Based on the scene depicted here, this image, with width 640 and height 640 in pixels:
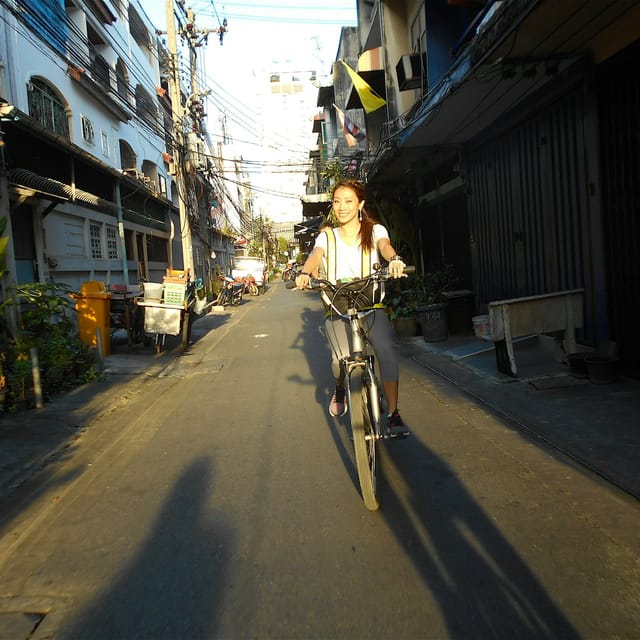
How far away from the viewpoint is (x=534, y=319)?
6004 mm

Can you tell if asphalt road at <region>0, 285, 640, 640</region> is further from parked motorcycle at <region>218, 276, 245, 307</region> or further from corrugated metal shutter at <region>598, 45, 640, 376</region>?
parked motorcycle at <region>218, 276, 245, 307</region>

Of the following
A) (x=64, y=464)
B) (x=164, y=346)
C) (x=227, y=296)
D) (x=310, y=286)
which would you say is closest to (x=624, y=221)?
(x=310, y=286)

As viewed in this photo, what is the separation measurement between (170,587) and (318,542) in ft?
2.47

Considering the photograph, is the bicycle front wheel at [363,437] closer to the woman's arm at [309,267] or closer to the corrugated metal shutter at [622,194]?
the woman's arm at [309,267]

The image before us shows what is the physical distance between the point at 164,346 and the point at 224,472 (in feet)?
23.9

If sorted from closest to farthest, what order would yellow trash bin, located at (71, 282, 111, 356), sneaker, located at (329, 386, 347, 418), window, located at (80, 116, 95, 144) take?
sneaker, located at (329, 386, 347, 418)
yellow trash bin, located at (71, 282, 111, 356)
window, located at (80, 116, 95, 144)

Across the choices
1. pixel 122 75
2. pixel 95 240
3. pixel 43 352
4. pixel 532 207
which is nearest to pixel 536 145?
pixel 532 207

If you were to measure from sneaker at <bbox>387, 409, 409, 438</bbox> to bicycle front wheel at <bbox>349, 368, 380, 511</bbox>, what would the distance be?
257 mm

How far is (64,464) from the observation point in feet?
14.4

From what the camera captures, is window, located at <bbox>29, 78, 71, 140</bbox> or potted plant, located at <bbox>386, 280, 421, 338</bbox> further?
window, located at <bbox>29, 78, 71, 140</bbox>

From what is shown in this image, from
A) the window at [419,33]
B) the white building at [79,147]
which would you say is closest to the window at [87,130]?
the white building at [79,147]

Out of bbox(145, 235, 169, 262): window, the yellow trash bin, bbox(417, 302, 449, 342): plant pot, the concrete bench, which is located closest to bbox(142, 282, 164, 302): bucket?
the yellow trash bin

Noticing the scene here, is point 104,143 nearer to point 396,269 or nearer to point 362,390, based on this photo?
point 396,269

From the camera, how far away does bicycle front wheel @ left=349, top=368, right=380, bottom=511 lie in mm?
3043
